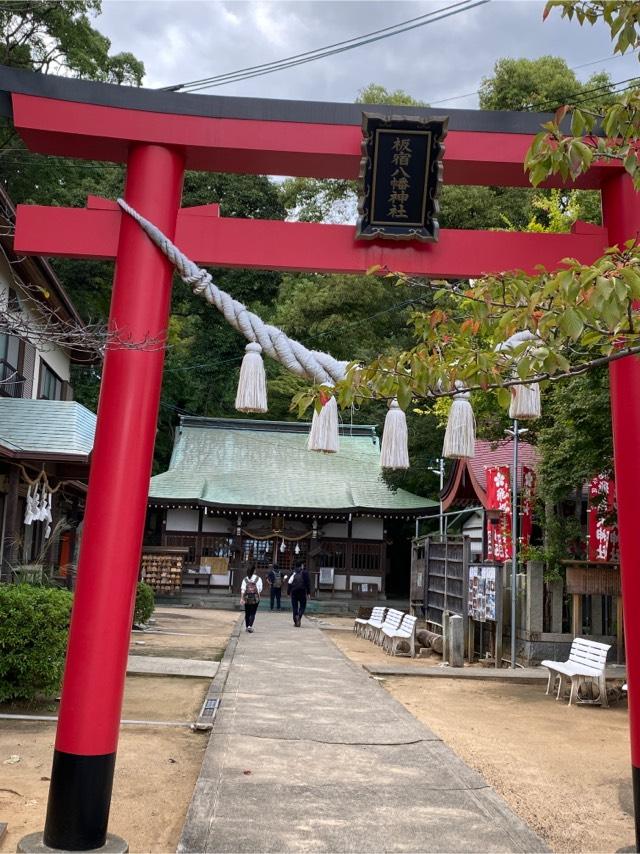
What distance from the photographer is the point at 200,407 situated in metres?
39.1

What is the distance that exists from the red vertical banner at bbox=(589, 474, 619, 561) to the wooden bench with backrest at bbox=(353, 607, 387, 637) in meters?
6.57

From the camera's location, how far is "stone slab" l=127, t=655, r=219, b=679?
36.3 feet

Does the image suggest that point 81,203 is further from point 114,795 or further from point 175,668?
point 114,795

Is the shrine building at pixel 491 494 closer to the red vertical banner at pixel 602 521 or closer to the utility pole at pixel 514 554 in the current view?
the utility pole at pixel 514 554

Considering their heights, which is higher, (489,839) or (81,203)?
(81,203)

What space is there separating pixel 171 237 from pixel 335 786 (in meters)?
4.09

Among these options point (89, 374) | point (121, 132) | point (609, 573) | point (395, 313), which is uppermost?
point (395, 313)

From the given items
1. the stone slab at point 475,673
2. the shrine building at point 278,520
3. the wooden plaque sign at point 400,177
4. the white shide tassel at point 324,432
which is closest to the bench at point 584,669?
the stone slab at point 475,673

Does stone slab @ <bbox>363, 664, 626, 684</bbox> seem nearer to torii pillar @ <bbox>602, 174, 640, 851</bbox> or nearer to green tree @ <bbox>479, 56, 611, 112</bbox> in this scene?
torii pillar @ <bbox>602, 174, 640, 851</bbox>

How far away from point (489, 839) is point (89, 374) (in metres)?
30.9

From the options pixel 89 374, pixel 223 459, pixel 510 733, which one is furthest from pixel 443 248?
pixel 89 374

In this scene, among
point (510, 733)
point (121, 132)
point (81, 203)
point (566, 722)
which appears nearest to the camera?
point (121, 132)

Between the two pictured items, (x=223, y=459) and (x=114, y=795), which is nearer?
(x=114, y=795)

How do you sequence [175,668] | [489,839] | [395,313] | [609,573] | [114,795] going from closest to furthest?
[489,839] < [114,795] < [175,668] < [609,573] < [395,313]
